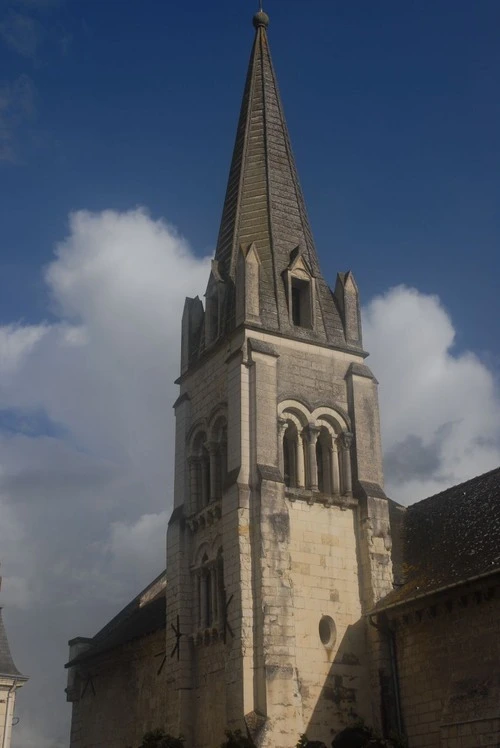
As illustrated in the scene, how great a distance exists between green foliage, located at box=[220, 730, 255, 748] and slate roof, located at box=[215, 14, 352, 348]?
11.7 meters

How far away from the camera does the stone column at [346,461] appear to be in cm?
2775

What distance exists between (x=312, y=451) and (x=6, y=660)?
20.7 meters

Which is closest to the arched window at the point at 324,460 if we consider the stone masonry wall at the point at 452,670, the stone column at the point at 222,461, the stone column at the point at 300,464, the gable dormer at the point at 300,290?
the stone column at the point at 300,464

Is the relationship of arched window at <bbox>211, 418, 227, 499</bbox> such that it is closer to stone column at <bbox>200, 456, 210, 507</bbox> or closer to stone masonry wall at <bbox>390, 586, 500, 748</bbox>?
stone column at <bbox>200, 456, 210, 507</bbox>

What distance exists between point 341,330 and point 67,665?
17.0 meters

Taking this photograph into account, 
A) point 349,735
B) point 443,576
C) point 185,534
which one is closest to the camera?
point 349,735

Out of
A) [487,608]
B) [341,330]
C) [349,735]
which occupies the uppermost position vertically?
[341,330]

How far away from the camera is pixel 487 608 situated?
72.9 feet

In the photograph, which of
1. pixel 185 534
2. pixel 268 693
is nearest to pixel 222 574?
pixel 185 534

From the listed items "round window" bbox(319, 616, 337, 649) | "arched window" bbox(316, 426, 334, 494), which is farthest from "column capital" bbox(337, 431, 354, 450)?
"round window" bbox(319, 616, 337, 649)

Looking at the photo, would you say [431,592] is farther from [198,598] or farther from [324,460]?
[198,598]

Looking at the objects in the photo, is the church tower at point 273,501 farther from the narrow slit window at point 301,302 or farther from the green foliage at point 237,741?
the green foliage at point 237,741

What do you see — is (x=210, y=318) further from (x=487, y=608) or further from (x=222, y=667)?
(x=487, y=608)

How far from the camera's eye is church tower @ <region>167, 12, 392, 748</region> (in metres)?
24.4
